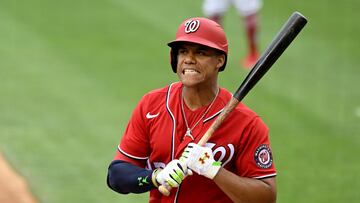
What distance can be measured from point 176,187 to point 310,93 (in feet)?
18.4

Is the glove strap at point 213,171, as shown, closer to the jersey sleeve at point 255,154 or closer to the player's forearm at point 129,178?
the jersey sleeve at point 255,154

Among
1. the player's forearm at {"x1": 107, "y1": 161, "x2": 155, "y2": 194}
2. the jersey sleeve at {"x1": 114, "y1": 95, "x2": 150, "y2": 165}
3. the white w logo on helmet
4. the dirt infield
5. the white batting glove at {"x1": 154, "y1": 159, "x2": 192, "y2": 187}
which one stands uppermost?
the dirt infield

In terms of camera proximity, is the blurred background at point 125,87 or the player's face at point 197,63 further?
the blurred background at point 125,87

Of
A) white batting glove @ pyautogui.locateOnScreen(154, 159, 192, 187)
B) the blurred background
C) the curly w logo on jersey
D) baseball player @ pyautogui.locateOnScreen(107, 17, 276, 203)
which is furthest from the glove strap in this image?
the blurred background

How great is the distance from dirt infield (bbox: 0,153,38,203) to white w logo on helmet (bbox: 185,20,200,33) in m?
3.31

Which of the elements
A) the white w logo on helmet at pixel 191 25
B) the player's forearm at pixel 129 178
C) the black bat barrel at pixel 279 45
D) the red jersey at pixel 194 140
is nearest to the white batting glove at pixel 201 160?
the red jersey at pixel 194 140

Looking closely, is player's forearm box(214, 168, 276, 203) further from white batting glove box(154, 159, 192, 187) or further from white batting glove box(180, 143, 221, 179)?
white batting glove box(154, 159, 192, 187)

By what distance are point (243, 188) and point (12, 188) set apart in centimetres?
369

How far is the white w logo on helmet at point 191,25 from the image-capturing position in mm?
3795

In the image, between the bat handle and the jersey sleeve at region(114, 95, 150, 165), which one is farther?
the jersey sleeve at region(114, 95, 150, 165)

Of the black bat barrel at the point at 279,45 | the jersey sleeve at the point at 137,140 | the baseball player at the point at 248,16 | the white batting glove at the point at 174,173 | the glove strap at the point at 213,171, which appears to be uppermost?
the baseball player at the point at 248,16

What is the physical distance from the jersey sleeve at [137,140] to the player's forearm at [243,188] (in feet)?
1.64

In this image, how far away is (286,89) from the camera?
9352 mm

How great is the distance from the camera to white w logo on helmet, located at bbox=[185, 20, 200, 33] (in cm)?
379
